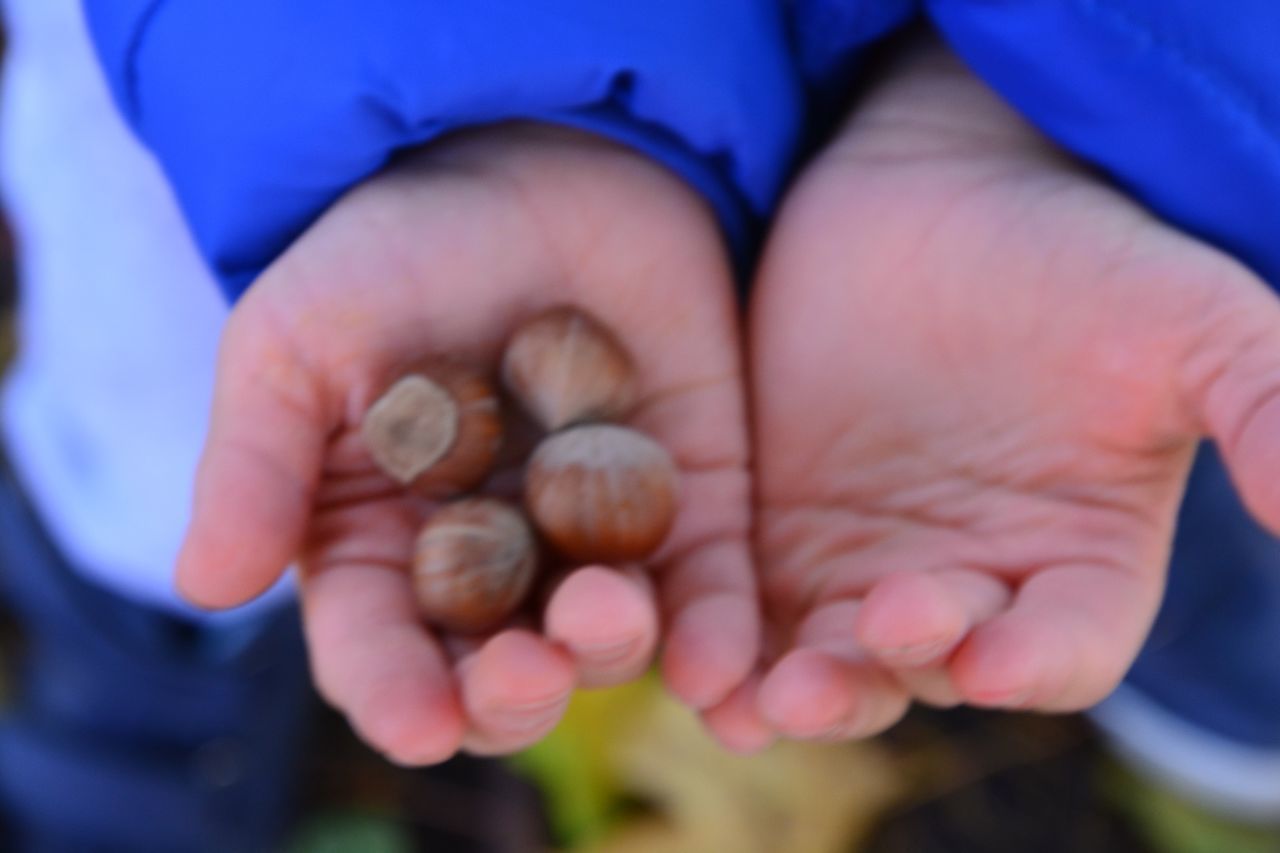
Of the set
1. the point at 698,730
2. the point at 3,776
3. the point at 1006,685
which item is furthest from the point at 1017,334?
the point at 3,776

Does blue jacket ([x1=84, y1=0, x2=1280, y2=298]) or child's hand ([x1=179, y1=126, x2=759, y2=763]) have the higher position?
blue jacket ([x1=84, y1=0, x2=1280, y2=298])

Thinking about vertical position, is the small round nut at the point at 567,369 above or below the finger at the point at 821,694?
above

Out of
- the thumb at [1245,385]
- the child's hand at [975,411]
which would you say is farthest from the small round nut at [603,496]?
the thumb at [1245,385]

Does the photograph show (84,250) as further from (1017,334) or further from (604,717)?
(1017,334)

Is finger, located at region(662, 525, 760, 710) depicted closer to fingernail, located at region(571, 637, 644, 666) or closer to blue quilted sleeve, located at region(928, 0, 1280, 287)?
fingernail, located at region(571, 637, 644, 666)

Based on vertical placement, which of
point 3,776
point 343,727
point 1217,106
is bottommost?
point 343,727

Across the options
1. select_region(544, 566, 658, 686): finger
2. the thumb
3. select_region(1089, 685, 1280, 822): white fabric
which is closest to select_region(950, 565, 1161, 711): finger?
the thumb

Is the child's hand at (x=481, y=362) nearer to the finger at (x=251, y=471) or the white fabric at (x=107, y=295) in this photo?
the finger at (x=251, y=471)
